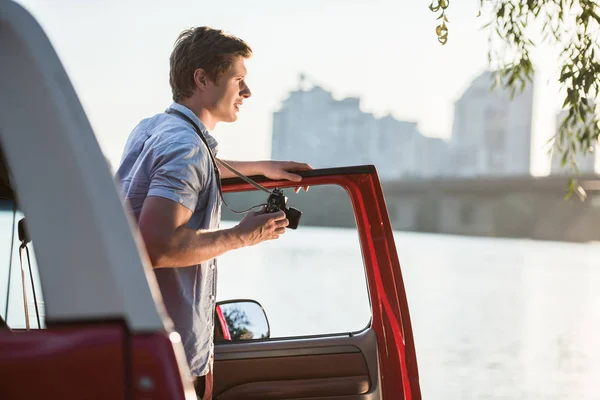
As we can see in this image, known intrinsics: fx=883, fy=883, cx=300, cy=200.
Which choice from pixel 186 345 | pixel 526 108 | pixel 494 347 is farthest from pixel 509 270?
pixel 526 108

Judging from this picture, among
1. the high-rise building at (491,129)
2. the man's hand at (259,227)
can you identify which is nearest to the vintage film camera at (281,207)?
the man's hand at (259,227)

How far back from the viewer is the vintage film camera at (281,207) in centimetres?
262

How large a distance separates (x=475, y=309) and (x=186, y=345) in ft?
88.8

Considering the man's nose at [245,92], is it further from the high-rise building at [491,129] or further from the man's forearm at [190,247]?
the high-rise building at [491,129]

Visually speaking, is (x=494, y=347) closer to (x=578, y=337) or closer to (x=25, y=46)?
(x=578, y=337)

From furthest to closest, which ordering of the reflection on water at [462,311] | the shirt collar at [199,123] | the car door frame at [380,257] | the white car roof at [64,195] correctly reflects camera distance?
the reflection on water at [462,311], the car door frame at [380,257], the shirt collar at [199,123], the white car roof at [64,195]

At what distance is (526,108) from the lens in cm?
11194

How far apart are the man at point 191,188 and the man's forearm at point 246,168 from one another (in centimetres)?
33

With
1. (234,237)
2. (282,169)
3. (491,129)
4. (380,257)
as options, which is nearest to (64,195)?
(234,237)

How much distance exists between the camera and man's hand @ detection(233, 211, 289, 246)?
7.66 ft

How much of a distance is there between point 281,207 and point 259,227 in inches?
12.7

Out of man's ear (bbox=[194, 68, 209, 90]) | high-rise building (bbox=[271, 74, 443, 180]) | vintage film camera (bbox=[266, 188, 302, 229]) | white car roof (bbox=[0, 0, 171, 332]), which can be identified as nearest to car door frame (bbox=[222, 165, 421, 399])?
vintage film camera (bbox=[266, 188, 302, 229])

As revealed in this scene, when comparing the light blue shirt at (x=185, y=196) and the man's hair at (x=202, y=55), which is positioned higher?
the man's hair at (x=202, y=55)

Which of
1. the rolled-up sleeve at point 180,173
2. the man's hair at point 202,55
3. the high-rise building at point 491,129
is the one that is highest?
the man's hair at point 202,55
